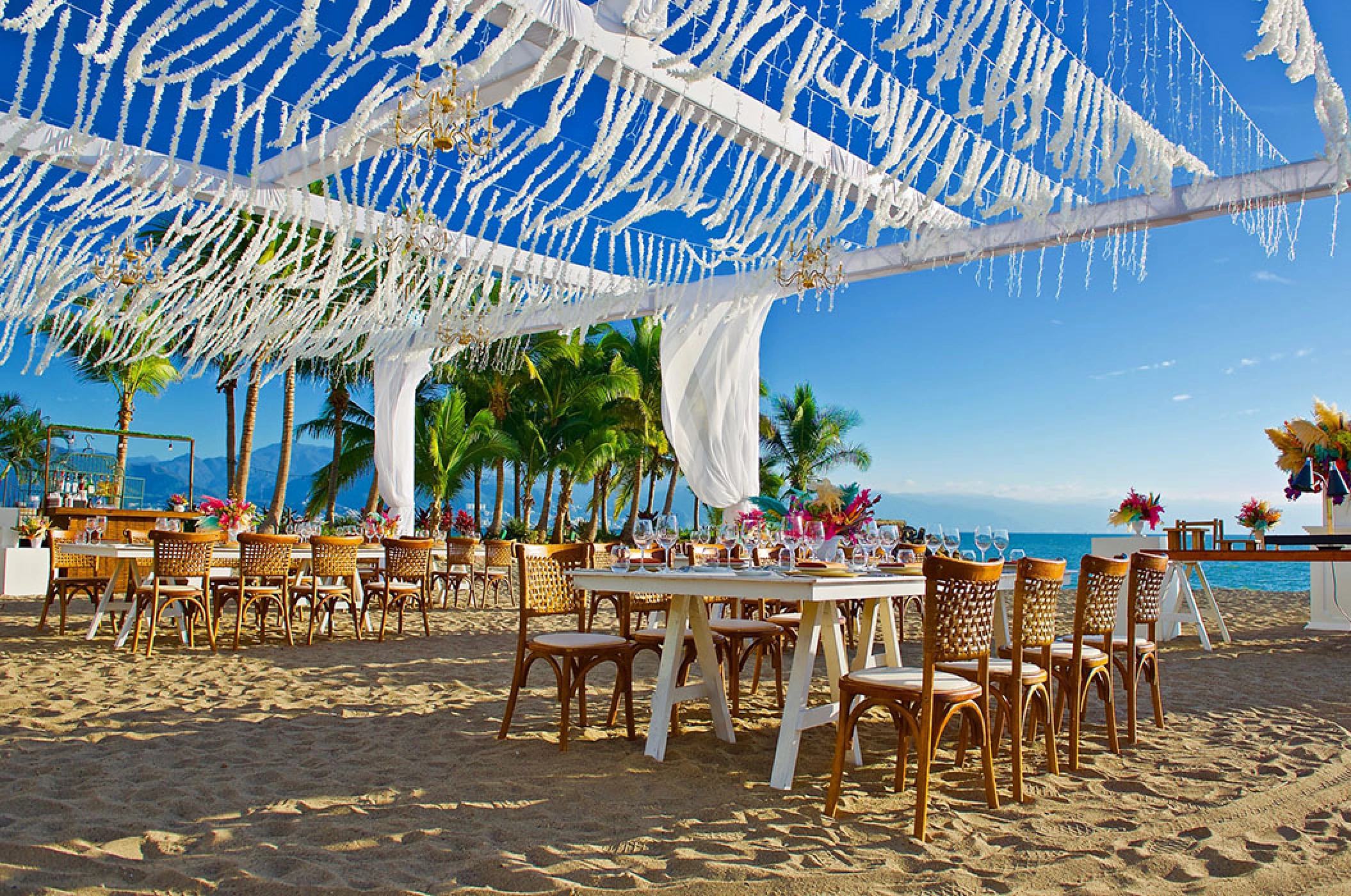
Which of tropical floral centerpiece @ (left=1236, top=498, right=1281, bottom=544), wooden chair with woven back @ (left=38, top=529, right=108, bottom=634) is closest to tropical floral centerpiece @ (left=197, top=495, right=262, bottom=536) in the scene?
wooden chair with woven back @ (left=38, top=529, right=108, bottom=634)

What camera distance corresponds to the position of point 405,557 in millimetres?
7465

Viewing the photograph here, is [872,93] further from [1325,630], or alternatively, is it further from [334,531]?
[334,531]

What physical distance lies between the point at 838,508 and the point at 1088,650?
1381mm

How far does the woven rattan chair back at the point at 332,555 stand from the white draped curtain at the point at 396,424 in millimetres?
4138

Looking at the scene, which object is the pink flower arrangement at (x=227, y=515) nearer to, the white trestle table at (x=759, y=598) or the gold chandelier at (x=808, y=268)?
the gold chandelier at (x=808, y=268)

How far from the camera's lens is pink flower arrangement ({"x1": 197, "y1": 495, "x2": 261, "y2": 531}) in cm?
802

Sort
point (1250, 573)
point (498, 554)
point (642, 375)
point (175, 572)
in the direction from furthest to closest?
point (1250, 573), point (642, 375), point (498, 554), point (175, 572)

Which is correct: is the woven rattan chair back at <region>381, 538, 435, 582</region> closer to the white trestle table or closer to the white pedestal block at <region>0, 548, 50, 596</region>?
the white trestle table

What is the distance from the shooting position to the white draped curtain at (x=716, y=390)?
8.84 metres

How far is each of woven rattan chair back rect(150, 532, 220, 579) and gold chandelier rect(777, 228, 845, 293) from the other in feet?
15.8

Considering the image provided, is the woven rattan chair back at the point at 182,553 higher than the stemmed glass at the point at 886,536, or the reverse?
the stemmed glass at the point at 886,536

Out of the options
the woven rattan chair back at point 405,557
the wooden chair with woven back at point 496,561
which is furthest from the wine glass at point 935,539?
the wooden chair with woven back at point 496,561

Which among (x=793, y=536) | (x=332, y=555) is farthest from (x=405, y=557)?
(x=793, y=536)

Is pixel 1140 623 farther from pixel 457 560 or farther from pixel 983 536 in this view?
pixel 457 560
